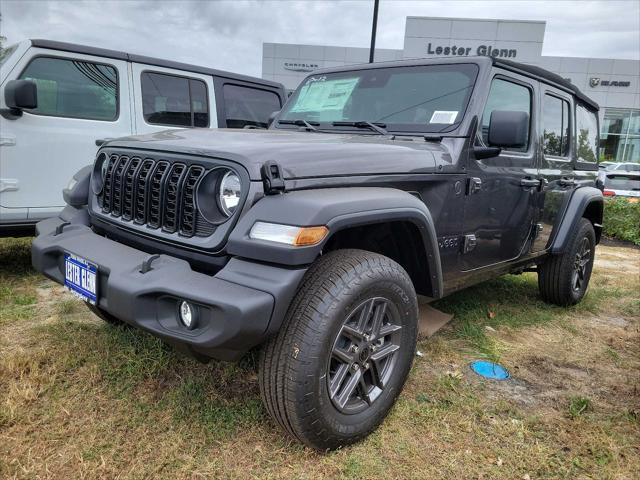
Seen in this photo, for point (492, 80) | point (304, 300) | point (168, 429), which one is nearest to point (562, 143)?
point (492, 80)

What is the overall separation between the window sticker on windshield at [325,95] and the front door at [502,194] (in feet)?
3.08

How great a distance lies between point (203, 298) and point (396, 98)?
2.01 meters

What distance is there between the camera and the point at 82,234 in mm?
2510

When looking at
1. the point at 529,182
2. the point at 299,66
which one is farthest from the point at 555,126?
the point at 299,66

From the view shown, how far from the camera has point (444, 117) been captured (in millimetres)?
2932

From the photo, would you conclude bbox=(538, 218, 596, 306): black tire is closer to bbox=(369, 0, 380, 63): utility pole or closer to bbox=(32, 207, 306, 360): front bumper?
bbox=(32, 207, 306, 360): front bumper

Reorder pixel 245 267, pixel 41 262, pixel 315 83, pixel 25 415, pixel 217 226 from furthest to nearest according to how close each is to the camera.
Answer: pixel 315 83 → pixel 41 262 → pixel 25 415 → pixel 217 226 → pixel 245 267

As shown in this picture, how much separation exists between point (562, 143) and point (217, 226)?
3326mm

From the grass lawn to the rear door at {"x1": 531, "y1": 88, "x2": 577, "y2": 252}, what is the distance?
3.07 ft

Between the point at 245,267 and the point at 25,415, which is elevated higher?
the point at 245,267

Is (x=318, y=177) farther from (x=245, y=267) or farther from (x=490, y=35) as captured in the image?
(x=490, y=35)

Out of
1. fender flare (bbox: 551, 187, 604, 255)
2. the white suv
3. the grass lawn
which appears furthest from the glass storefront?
the grass lawn

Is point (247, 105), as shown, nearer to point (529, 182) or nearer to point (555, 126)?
point (555, 126)

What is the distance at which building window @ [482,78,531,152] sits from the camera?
3.04 metres
